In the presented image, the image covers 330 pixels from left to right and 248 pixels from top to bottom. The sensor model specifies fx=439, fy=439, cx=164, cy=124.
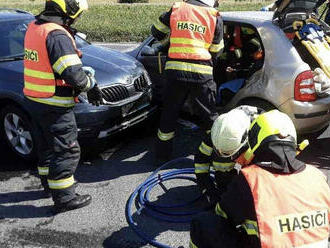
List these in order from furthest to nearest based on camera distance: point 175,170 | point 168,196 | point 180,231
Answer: point 175,170, point 168,196, point 180,231

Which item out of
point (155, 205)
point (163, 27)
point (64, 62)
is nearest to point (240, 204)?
point (155, 205)

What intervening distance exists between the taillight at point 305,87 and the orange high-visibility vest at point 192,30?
3.18 feet

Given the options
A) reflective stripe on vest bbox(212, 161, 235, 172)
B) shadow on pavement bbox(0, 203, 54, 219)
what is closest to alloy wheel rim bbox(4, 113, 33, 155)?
shadow on pavement bbox(0, 203, 54, 219)

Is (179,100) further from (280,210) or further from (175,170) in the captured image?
(280,210)

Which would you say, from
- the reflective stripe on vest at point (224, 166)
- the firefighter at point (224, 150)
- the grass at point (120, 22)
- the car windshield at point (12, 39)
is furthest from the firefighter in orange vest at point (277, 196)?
the grass at point (120, 22)

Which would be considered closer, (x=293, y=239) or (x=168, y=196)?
(x=293, y=239)

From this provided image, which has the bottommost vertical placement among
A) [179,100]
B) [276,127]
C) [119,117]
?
[119,117]

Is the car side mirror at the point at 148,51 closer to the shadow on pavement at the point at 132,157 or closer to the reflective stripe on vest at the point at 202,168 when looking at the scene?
the shadow on pavement at the point at 132,157

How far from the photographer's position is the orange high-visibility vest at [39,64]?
3836mm

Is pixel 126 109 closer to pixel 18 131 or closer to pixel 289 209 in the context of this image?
pixel 18 131

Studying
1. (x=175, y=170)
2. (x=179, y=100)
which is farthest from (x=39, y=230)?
(x=179, y=100)

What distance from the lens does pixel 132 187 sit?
185 inches

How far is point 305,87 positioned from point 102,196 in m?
2.39

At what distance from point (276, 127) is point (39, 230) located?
2.56 meters
